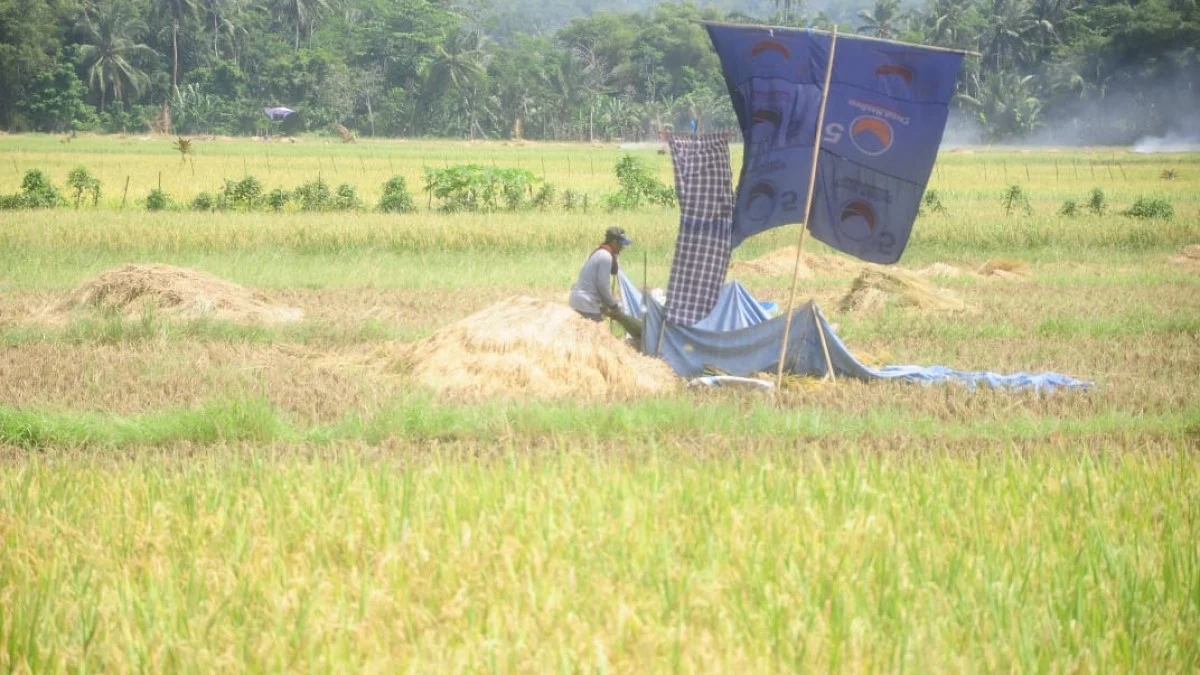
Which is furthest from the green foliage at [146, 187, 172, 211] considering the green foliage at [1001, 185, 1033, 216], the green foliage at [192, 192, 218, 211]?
the green foliage at [1001, 185, 1033, 216]

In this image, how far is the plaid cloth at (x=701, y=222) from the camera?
9477 millimetres

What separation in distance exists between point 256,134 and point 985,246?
48387mm

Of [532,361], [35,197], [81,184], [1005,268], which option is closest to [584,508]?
[532,361]

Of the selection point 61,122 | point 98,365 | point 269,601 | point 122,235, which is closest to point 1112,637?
point 269,601

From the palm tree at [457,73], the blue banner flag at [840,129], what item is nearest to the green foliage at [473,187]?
the blue banner flag at [840,129]

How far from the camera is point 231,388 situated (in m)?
8.97

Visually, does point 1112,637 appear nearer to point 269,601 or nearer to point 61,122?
point 269,601

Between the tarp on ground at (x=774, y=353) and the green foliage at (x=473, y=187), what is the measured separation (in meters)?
13.0

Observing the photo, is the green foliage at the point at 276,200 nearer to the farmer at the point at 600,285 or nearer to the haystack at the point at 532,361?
the farmer at the point at 600,285

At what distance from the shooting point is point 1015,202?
25.5 m

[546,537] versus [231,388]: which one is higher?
[546,537]

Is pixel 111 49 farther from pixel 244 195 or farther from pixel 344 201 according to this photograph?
pixel 344 201

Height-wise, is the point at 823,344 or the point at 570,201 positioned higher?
the point at 823,344

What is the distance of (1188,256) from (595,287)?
11453mm
